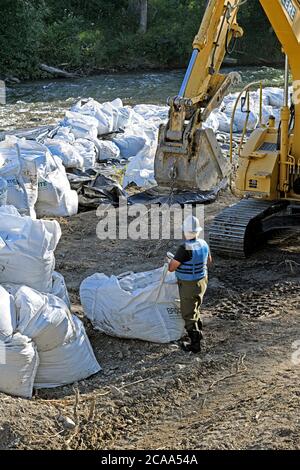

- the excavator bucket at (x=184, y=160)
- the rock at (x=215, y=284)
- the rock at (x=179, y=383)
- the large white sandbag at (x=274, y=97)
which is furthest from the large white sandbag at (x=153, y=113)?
the rock at (x=179, y=383)

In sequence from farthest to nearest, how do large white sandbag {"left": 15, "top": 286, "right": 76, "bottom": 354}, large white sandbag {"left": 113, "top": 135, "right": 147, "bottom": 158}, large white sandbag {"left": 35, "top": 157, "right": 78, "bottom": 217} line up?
large white sandbag {"left": 113, "top": 135, "right": 147, "bottom": 158} < large white sandbag {"left": 35, "top": 157, "right": 78, "bottom": 217} < large white sandbag {"left": 15, "top": 286, "right": 76, "bottom": 354}

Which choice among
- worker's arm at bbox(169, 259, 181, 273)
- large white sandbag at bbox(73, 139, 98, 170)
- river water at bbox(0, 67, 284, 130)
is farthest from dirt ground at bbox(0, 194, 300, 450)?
river water at bbox(0, 67, 284, 130)

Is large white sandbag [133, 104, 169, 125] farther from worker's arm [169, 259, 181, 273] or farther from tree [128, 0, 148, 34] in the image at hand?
tree [128, 0, 148, 34]

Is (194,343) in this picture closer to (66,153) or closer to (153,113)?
(66,153)

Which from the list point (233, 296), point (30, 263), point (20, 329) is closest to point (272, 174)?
point (233, 296)

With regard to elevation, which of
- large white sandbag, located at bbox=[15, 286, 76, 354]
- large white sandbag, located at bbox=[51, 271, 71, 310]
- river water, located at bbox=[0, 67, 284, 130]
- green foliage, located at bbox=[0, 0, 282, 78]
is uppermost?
large white sandbag, located at bbox=[15, 286, 76, 354]

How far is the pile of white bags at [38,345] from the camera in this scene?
5277 millimetres

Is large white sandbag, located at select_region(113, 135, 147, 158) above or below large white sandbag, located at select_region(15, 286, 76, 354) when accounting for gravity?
below

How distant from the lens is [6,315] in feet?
17.5

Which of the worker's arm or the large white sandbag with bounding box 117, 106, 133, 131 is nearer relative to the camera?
the worker's arm

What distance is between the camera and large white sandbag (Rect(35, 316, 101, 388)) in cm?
561

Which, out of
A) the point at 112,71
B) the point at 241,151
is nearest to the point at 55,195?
the point at 241,151

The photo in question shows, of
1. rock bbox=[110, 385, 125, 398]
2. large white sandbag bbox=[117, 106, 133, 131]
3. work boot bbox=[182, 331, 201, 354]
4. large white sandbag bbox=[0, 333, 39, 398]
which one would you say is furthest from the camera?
large white sandbag bbox=[117, 106, 133, 131]
